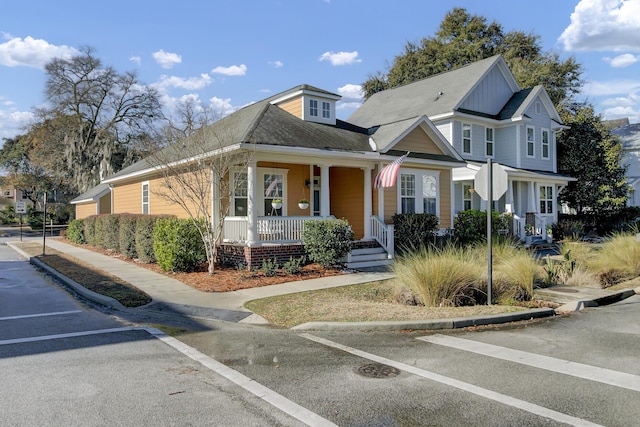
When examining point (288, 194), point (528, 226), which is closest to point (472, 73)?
point (528, 226)

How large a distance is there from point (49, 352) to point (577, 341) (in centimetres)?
731

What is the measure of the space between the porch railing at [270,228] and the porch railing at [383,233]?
8.44 feet

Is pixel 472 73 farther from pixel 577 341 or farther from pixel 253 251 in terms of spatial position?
pixel 577 341

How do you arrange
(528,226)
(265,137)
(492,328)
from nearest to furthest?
(492,328), (265,137), (528,226)

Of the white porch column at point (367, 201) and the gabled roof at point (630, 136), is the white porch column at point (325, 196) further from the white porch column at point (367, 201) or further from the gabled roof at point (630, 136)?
the gabled roof at point (630, 136)

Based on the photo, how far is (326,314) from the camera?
26.4 ft

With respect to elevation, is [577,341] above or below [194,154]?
below

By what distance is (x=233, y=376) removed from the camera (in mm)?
5141

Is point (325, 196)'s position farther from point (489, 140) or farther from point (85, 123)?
point (85, 123)

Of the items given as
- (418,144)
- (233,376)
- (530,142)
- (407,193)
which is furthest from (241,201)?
(530,142)

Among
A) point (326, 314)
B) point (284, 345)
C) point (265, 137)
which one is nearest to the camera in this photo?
point (284, 345)

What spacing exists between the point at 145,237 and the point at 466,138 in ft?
55.1

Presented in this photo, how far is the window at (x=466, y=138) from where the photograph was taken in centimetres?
2381

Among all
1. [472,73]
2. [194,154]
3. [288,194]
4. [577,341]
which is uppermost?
[472,73]
